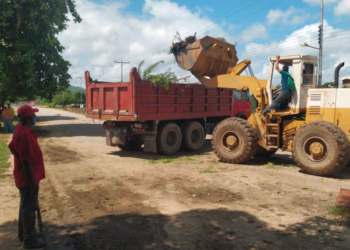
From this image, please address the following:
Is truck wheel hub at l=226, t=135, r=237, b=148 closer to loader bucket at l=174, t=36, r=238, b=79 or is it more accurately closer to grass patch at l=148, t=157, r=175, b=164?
grass patch at l=148, t=157, r=175, b=164

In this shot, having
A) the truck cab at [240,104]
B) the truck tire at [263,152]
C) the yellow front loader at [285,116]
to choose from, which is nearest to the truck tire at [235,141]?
the yellow front loader at [285,116]

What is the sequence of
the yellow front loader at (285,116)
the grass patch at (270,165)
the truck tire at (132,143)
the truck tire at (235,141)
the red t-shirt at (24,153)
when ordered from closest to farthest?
the red t-shirt at (24,153), the yellow front loader at (285,116), the grass patch at (270,165), the truck tire at (235,141), the truck tire at (132,143)

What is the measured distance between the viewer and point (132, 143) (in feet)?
36.7

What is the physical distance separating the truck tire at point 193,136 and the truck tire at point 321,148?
4390 mm

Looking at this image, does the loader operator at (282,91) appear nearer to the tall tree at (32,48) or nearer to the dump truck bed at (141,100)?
the dump truck bed at (141,100)

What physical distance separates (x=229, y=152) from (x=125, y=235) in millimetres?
5274

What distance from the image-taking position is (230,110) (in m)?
13.4

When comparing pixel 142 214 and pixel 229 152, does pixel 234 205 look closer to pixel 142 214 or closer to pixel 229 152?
pixel 142 214

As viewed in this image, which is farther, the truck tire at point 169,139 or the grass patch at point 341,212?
the truck tire at point 169,139

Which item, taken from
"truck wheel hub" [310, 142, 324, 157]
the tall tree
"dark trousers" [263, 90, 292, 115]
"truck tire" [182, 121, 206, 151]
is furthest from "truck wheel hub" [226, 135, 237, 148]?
the tall tree

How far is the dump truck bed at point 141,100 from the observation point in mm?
9305

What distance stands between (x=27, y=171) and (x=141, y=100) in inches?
235

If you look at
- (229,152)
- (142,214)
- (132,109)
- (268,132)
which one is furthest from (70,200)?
(268,132)

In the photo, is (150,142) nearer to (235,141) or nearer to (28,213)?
(235,141)
